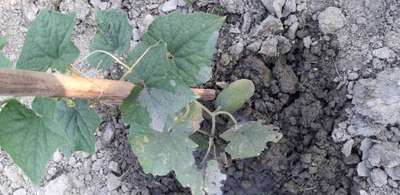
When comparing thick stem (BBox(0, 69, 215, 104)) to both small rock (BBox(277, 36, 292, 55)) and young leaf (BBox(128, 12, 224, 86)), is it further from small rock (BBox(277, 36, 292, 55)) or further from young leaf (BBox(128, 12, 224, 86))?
small rock (BBox(277, 36, 292, 55))

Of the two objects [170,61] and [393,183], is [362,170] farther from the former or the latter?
[170,61]

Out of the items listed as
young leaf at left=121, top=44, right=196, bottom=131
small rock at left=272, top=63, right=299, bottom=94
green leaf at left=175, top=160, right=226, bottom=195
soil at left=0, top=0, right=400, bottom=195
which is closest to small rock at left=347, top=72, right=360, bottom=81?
soil at left=0, top=0, right=400, bottom=195

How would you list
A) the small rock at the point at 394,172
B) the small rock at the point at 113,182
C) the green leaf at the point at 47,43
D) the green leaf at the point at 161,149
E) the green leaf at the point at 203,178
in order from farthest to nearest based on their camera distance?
the small rock at the point at 113,182 < the small rock at the point at 394,172 < the green leaf at the point at 203,178 < the green leaf at the point at 161,149 < the green leaf at the point at 47,43

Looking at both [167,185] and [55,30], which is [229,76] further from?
[55,30]

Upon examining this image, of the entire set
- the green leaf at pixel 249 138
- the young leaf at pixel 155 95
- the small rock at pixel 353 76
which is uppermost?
the young leaf at pixel 155 95

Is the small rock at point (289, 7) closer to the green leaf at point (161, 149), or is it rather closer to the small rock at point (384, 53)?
the small rock at point (384, 53)

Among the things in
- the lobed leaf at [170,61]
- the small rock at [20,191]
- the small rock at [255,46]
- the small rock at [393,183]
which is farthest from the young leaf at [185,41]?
the small rock at [20,191]

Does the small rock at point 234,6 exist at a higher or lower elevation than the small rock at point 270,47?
higher

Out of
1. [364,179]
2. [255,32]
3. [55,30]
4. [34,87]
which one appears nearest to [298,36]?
[255,32]
